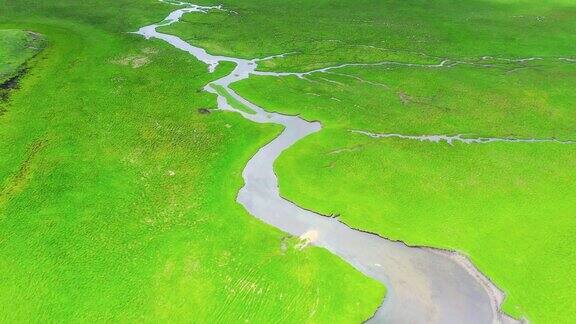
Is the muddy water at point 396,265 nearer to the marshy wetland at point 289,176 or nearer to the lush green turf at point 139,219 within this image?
the marshy wetland at point 289,176

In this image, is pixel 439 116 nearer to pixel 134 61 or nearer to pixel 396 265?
pixel 396 265

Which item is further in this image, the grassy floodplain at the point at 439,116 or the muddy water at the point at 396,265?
the grassy floodplain at the point at 439,116

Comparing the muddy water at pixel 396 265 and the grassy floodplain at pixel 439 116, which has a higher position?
the grassy floodplain at pixel 439 116

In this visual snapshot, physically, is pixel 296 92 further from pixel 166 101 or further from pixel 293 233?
pixel 293 233

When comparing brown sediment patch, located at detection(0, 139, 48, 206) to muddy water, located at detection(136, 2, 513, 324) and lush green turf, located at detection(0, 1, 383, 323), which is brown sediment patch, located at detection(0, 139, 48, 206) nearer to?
lush green turf, located at detection(0, 1, 383, 323)

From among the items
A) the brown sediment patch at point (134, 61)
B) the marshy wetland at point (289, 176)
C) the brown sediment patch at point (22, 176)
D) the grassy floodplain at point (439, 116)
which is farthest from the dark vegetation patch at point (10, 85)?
the grassy floodplain at point (439, 116)

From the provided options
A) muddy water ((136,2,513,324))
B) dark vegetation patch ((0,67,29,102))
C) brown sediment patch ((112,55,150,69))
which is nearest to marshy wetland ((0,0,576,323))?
muddy water ((136,2,513,324))
